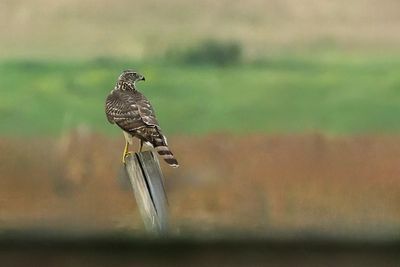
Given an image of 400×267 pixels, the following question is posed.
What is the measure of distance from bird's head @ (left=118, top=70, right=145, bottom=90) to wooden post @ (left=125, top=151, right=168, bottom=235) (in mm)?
327

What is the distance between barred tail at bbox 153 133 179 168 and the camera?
1729 millimetres

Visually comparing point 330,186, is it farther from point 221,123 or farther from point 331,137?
point 221,123

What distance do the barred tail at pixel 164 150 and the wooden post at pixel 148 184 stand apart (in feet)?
0.33

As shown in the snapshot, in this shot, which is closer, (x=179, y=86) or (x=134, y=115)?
(x=134, y=115)

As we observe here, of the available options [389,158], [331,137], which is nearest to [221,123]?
[331,137]

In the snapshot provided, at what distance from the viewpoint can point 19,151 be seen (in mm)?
1854

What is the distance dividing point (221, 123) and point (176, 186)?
0.65 ft

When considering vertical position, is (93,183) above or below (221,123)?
below

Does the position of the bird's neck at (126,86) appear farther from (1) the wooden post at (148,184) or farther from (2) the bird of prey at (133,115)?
(1) the wooden post at (148,184)

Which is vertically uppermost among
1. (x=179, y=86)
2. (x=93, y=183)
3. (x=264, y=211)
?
(x=179, y=86)

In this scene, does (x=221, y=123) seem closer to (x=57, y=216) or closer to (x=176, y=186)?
(x=176, y=186)

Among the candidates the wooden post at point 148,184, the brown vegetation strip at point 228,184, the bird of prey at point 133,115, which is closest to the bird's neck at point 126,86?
the bird of prey at point 133,115

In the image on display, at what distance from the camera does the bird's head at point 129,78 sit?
1.90 m

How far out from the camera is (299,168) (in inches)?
72.3
